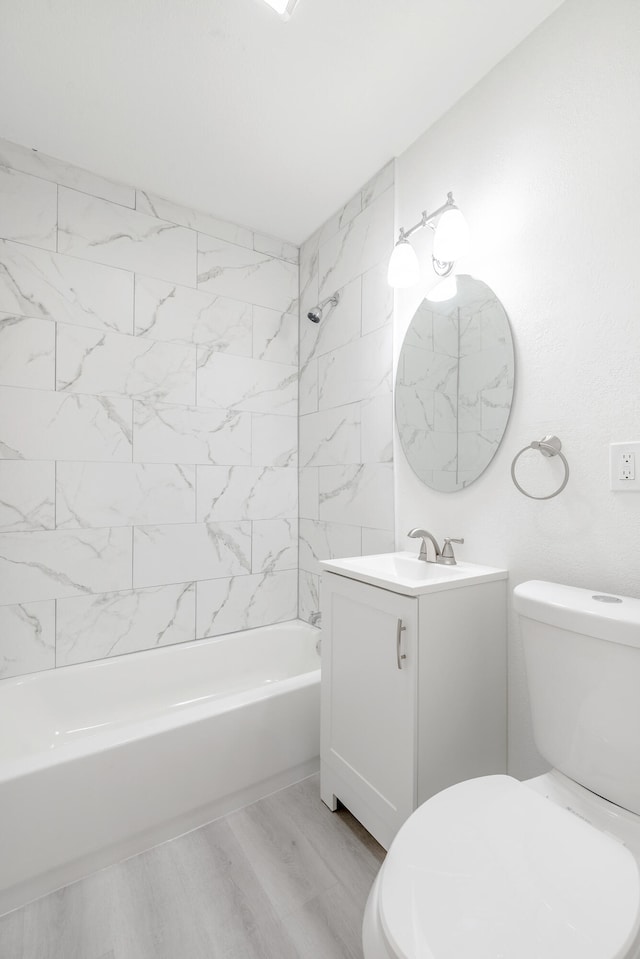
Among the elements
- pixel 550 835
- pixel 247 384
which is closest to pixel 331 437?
pixel 247 384

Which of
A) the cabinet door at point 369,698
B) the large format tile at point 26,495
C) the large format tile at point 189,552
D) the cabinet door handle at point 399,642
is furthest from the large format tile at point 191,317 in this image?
the cabinet door handle at point 399,642

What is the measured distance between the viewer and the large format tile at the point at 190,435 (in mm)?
2150

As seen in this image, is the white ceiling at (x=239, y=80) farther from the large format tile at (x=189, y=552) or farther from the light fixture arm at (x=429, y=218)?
the large format tile at (x=189, y=552)

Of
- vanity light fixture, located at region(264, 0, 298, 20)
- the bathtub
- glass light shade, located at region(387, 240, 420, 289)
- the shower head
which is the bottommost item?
the bathtub

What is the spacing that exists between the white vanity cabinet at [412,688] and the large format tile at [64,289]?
1534mm

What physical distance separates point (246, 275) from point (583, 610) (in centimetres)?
221

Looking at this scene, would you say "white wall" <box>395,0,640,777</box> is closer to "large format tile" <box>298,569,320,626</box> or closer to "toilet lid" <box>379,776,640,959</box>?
"toilet lid" <box>379,776,640,959</box>

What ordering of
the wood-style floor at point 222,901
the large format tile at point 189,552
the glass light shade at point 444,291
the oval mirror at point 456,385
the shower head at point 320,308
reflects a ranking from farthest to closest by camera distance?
the shower head at point 320,308 → the large format tile at point 189,552 → the glass light shade at point 444,291 → the oval mirror at point 456,385 → the wood-style floor at point 222,901

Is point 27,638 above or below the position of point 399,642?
below

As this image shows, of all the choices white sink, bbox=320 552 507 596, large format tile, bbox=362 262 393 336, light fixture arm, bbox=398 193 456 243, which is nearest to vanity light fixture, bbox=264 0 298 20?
light fixture arm, bbox=398 193 456 243

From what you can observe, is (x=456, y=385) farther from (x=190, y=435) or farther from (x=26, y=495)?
(x=26, y=495)

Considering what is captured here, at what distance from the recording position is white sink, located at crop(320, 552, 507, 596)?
1.27 metres

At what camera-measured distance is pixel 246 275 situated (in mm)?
2436

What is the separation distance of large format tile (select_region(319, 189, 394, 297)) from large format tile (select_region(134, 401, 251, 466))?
0.85m
